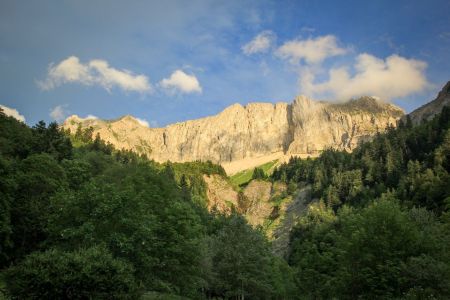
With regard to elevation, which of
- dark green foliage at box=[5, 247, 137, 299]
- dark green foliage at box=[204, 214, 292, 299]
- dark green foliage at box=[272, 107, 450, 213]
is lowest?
dark green foliage at box=[204, 214, 292, 299]

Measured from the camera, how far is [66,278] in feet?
66.3

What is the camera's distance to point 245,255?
57531mm

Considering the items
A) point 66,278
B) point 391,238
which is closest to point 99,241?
point 66,278

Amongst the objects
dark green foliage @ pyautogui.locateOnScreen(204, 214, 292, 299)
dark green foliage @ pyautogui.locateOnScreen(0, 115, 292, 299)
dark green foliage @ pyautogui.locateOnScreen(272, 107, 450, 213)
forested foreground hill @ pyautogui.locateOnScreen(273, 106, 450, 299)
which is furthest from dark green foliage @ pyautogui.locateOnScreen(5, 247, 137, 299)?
dark green foliage @ pyautogui.locateOnScreen(272, 107, 450, 213)

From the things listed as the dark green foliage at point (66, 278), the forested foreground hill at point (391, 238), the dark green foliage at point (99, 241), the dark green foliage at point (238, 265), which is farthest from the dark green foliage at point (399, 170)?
the dark green foliage at point (66, 278)

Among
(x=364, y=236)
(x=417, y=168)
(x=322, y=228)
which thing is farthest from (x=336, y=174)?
(x=364, y=236)

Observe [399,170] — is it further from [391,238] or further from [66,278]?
[66,278]

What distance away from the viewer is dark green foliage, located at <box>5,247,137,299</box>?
2016 cm

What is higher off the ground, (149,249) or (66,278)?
(149,249)

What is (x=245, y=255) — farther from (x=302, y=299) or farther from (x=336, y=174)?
(x=336, y=174)

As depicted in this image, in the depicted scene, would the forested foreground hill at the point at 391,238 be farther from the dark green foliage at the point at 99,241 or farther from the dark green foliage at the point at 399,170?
the dark green foliage at the point at 99,241

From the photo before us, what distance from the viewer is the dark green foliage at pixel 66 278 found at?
66.1 ft

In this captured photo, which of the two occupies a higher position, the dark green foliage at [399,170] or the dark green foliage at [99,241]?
the dark green foliage at [399,170]

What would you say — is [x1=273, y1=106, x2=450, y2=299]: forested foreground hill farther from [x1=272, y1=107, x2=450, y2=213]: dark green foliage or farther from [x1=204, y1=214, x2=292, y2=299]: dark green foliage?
[x1=204, y1=214, x2=292, y2=299]: dark green foliage
